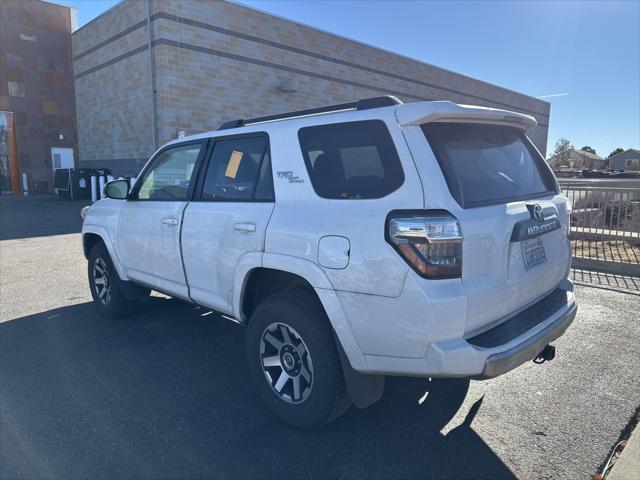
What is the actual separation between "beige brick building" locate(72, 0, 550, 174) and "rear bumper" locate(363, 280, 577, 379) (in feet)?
55.0

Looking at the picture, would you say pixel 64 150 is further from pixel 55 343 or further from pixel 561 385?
pixel 561 385

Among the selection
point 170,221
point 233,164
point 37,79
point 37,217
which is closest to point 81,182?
point 37,217

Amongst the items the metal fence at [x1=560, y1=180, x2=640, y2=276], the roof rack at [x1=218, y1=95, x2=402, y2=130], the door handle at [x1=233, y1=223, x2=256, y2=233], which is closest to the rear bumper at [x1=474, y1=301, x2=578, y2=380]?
the roof rack at [x1=218, y1=95, x2=402, y2=130]

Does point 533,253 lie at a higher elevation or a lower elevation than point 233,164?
lower

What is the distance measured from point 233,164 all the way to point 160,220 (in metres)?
0.97

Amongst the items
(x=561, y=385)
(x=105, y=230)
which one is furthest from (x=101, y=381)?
(x=561, y=385)

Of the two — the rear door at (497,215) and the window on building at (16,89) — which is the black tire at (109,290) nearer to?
the rear door at (497,215)

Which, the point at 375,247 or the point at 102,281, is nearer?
the point at 375,247

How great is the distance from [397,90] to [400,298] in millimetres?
25833

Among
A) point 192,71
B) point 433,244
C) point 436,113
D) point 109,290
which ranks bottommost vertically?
point 109,290

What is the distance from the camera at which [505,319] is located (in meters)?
2.70

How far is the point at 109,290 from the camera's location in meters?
5.09

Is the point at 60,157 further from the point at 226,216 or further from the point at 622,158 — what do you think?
the point at 622,158

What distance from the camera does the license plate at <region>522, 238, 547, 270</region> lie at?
2754mm
